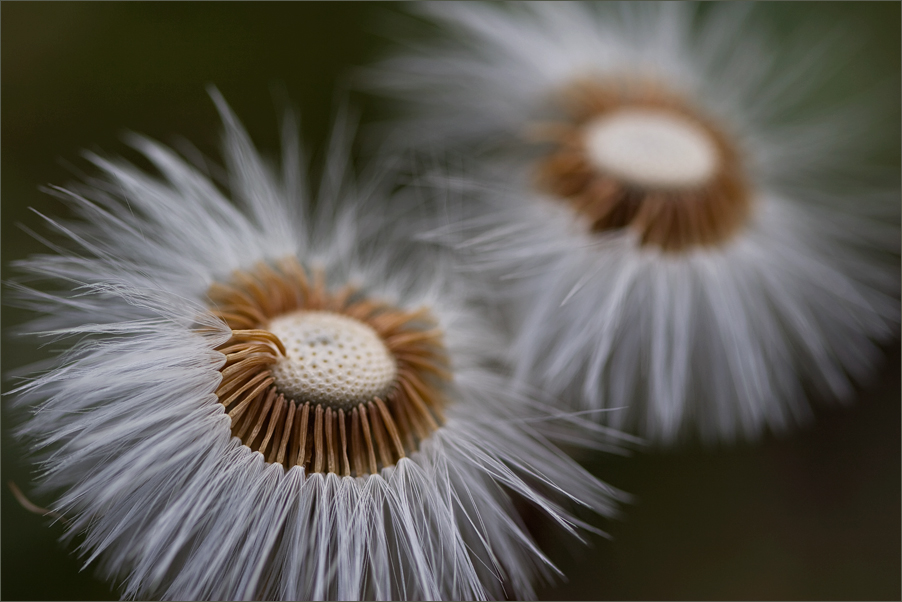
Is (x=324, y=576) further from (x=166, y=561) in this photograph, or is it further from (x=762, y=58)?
(x=762, y=58)

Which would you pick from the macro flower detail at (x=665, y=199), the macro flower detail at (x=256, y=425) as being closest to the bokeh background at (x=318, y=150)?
the macro flower detail at (x=665, y=199)

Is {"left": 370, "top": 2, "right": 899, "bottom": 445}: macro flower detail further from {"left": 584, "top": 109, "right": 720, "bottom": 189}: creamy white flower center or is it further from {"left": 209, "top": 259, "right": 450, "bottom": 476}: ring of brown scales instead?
{"left": 209, "top": 259, "right": 450, "bottom": 476}: ring of brown scales

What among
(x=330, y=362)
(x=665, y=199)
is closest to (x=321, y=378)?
(x=330, y=362)

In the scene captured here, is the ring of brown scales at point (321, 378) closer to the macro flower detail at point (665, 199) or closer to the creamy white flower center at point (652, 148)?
the macro flower detail at point (665, 199)

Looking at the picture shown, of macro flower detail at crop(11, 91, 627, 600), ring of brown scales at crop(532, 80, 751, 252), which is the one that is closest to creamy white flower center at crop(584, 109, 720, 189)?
ring of brown scales at crop(532, 80, 751, 252)

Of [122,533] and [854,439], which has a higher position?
[854,439]

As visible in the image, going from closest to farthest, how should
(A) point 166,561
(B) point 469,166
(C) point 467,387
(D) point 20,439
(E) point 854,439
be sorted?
(A) point 166,561
(D) point 20,439
(C) point 467,387
(B) point 469,166
(E) point 854,439

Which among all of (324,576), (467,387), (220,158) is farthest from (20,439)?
(220,158)
